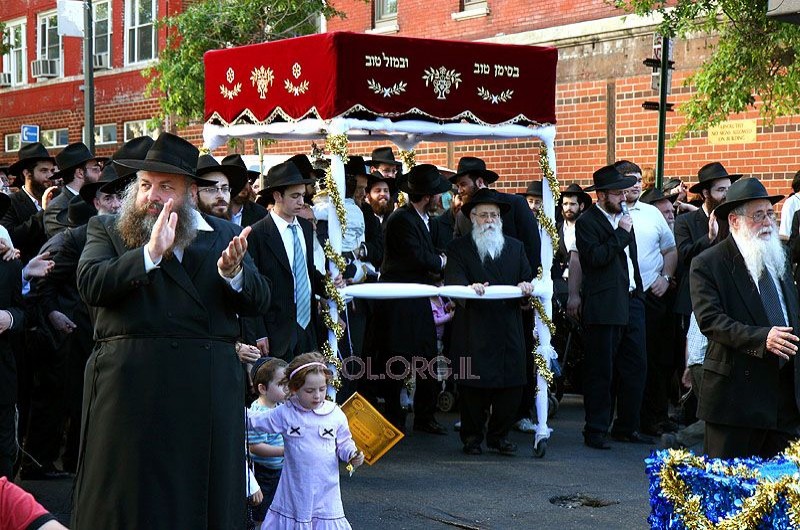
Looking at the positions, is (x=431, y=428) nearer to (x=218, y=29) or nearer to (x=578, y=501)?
(x=578, y=501)

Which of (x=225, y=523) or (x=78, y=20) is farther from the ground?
(x=78, y=20)

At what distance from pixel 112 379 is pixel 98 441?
27 cm

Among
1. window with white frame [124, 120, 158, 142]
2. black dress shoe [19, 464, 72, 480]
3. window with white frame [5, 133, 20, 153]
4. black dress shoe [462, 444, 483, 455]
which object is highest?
window with white frame [124, 120, 158, 142]

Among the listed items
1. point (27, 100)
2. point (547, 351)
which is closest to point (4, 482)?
point (547, 351)

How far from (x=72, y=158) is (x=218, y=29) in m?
11.5

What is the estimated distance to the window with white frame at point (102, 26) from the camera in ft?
100

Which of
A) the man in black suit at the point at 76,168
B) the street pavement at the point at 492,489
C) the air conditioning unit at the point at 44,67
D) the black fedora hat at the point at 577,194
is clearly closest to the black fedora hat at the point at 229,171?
A: the man in black suit at the point at 76,168

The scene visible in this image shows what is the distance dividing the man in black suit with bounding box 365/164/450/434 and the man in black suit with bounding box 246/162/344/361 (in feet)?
5.94

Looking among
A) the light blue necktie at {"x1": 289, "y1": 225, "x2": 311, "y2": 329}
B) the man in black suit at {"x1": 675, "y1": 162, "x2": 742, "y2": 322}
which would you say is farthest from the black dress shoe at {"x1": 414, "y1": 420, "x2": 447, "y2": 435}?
the light blue necktie at {"x1": 289, "y1": 225, "x2": 311, "y2": 329}

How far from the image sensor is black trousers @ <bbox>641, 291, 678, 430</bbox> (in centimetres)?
1110

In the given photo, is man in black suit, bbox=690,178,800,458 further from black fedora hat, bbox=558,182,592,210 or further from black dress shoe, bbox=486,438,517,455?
black fedora hat, bbox=558,182,592,210

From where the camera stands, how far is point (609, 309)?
1020cm

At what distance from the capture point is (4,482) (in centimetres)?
334

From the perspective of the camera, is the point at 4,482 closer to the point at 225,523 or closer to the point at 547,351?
the point at 225,523
